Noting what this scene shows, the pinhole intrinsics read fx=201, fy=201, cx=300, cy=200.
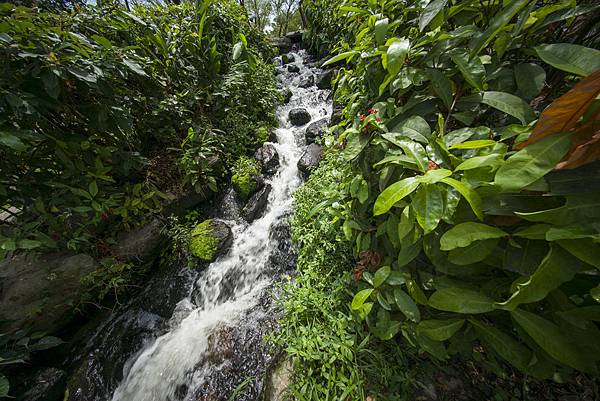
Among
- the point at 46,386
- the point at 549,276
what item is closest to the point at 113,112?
the point at 46,386

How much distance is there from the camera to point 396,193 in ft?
2.45

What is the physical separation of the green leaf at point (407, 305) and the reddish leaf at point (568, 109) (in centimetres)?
84

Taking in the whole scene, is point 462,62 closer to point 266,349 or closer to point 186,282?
point 266,349

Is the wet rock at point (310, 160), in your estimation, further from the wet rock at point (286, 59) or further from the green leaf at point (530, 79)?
the wet rock at point (286, 59)

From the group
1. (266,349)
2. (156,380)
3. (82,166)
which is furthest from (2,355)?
(266,349)

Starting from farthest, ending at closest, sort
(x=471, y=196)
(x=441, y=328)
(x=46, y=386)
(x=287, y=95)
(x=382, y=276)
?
(x=287, y=95) → (x=46, y=386) → (x=382, y=276) → (x=441, y=328) → (x=471, y=196)

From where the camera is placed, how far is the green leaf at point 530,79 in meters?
0.82

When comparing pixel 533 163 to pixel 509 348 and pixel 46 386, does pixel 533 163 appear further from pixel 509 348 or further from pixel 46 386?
pixel 46 386

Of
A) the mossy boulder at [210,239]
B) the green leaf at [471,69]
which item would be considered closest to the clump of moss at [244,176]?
the mossy boulder at [210,239]

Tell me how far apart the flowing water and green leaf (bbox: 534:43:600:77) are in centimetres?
274

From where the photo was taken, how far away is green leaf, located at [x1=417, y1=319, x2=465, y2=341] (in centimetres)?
83

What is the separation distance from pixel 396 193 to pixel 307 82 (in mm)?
7367

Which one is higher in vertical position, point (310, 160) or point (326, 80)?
point (326, 80)

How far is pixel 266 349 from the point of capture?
2.14 meters
